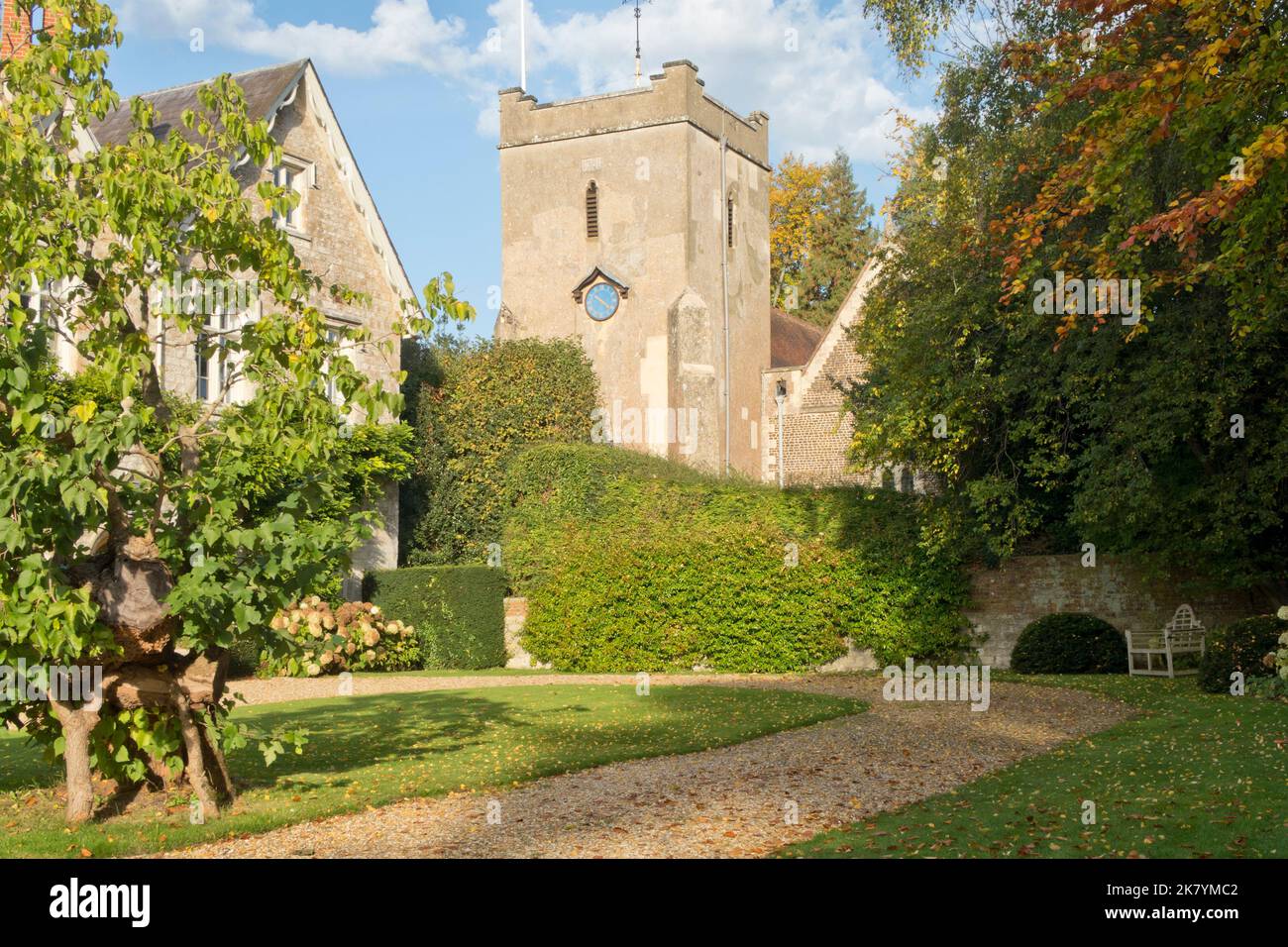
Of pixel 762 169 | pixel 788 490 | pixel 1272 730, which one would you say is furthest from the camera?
pixel 762 169

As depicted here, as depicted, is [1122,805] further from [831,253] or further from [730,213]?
[831,253]

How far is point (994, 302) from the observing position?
20.2 m

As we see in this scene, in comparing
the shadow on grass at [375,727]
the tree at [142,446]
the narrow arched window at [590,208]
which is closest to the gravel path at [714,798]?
the tree at [142,446]

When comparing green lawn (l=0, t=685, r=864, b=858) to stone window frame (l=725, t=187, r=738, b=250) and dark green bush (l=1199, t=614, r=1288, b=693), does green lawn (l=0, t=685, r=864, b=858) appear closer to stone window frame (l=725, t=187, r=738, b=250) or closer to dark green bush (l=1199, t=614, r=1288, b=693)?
dark green bush (l=1199, t=614, r=1288, b=693)

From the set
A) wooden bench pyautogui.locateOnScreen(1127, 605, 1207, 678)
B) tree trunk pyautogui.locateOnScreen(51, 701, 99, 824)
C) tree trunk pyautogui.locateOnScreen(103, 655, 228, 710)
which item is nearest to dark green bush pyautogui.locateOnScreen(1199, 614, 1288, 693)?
wooden bench pyautogui.locateOnScreen(1127, 605, 1207, 678)

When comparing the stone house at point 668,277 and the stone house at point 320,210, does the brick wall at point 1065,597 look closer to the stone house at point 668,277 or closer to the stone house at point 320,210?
the stone house at point 320,210

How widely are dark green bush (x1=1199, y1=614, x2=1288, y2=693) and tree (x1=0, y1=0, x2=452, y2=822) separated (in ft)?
40.7

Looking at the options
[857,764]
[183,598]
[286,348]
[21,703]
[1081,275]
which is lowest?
[857,764]

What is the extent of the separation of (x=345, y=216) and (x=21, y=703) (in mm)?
20799

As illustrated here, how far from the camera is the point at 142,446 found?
959 cm

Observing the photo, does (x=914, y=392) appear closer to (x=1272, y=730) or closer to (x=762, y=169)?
(x=1272, y=730)

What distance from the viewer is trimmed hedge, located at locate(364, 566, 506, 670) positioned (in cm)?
2545
